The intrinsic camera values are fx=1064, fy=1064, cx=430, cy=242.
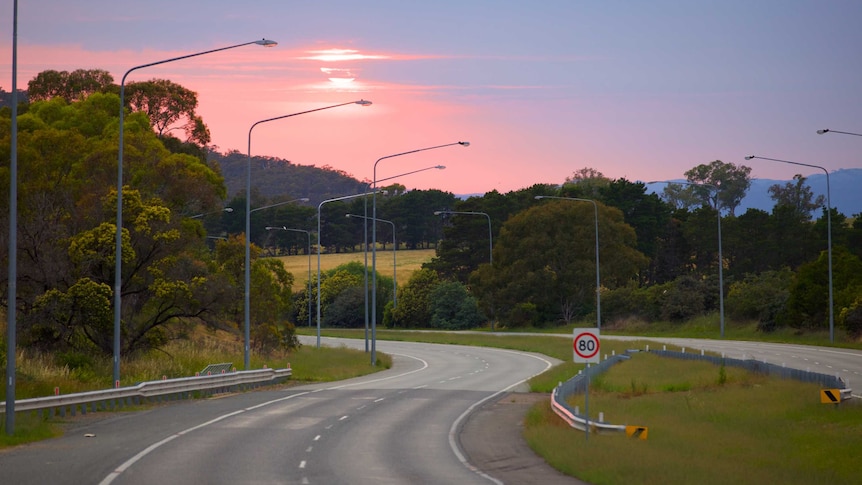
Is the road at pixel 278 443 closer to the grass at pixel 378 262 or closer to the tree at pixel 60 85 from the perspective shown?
the tree at pixel 60 85

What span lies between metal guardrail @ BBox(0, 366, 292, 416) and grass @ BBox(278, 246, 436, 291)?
93.1m

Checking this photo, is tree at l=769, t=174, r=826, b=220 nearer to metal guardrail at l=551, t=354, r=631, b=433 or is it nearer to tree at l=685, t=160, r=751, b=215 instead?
tree at l=685, t=160, r=751, b=215

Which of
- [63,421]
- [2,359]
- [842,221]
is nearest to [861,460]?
[63,421]

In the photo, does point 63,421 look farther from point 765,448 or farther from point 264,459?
point 765,448

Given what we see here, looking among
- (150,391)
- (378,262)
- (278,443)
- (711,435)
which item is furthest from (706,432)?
(378,262)

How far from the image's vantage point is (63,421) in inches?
1062

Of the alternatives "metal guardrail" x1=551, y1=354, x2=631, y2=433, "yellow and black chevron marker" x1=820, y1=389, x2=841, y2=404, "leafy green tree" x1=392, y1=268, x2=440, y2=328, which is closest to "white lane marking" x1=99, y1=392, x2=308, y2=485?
"metal guardrail" x1=551, y1=354, x2=631, y2=433

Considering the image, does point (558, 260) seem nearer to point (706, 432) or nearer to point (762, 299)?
point (762, 299)

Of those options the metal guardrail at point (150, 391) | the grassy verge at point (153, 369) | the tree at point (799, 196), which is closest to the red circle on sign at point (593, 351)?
the grassy verge at point (153, 369)

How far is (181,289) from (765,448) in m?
25.5

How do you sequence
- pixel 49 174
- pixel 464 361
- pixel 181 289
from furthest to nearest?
1. pixel 464 361
2. pixel 49 174
3. pixel 181 289

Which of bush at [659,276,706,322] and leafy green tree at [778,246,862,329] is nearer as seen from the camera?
leafy green tree at [778,246,862,329]

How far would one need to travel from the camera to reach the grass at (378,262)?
141262 mm

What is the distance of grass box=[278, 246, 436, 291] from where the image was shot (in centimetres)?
14126
